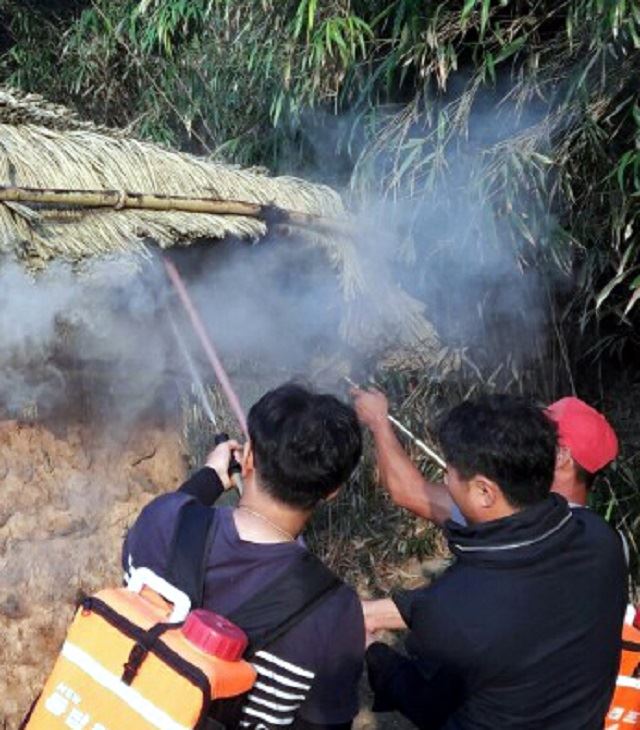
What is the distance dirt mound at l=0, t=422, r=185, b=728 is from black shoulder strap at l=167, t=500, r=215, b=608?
1689 mm

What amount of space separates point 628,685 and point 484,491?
2.47ft

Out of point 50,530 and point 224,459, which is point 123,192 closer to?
point 224,459

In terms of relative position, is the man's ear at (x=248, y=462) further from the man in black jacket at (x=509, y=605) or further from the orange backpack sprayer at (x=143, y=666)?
the man in black jacket at (x=509, y=605)

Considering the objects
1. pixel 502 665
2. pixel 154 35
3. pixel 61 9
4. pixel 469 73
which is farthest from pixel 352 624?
pixel 61 9

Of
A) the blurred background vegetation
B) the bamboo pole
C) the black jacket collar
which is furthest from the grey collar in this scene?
the blurred background vegetation

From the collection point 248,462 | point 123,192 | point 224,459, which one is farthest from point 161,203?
point 248,462

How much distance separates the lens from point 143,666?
1.78 metres

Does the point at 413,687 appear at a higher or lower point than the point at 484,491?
lower

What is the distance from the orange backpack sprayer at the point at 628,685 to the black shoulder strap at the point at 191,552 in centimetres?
108

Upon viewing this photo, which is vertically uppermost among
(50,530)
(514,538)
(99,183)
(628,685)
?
(99,183)

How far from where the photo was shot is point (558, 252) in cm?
430

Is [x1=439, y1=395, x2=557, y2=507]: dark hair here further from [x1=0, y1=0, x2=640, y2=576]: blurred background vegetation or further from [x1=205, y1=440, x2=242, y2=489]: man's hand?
[x1=0, y1=0, x2=640, y2=576]: blurred background vegetation

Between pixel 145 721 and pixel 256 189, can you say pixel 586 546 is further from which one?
pixel 256 189

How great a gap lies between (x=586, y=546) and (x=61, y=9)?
24.4 ft
